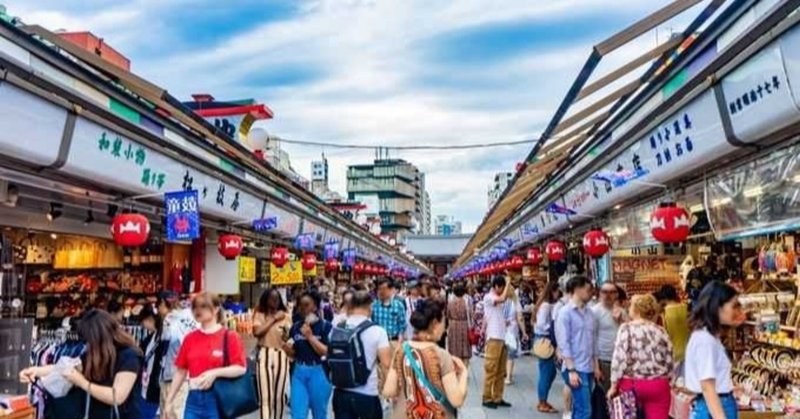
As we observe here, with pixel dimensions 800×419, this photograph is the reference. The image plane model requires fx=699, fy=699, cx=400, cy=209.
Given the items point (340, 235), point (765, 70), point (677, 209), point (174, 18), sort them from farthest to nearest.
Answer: point (340, 235) → point (174, 18) → point (677, 209) → point (765, 70)

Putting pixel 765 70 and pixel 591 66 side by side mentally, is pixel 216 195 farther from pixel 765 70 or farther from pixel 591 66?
pixel 765 70

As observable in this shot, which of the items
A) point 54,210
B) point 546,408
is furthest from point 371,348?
point 54,210

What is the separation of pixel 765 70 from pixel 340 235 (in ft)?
57.9

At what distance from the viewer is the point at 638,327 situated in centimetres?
600

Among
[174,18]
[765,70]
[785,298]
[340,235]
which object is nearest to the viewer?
[765,70]

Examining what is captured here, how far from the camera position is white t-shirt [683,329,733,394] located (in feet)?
15.1

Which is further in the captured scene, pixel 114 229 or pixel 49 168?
pixel 114 229

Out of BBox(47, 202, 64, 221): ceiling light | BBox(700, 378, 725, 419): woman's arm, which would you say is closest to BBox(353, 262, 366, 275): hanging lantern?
BBox(47, 202, 64, 221): ceiling light

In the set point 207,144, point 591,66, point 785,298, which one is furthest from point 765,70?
point 207,144

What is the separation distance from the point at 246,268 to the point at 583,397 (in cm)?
957

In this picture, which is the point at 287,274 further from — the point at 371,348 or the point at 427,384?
the point at 427,384

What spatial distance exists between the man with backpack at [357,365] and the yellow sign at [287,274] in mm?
11110

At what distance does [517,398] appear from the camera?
10.3 meters

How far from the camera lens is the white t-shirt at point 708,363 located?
4.61m
